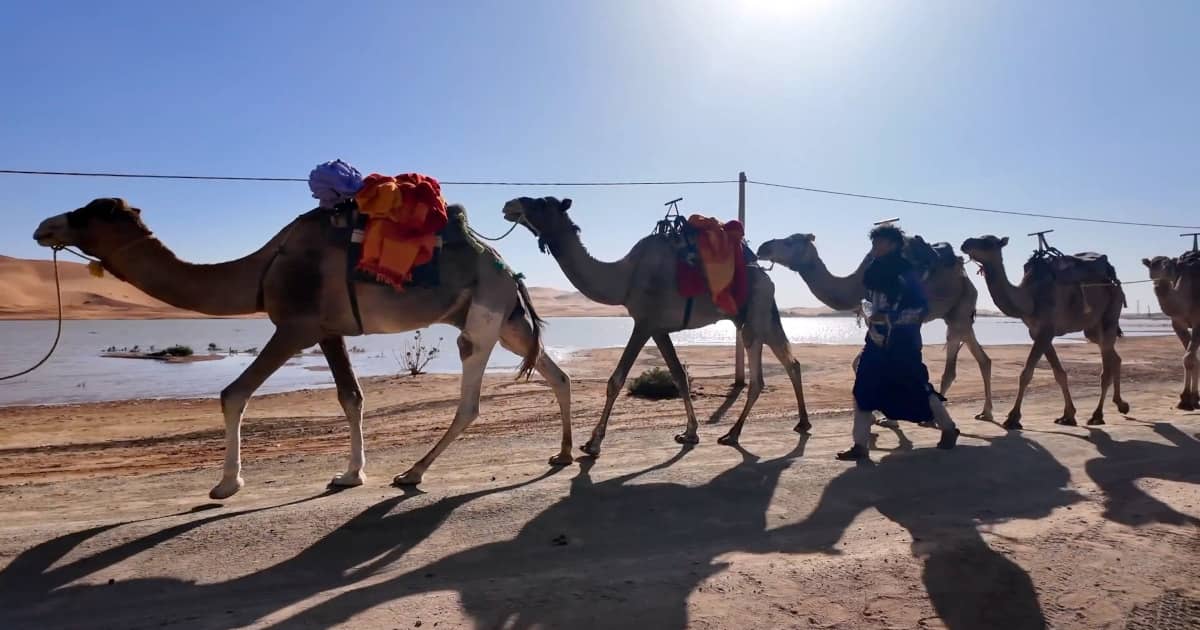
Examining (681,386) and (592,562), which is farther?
(681,386)

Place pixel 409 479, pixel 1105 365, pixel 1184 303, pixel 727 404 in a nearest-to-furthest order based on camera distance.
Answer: pixel 409 479 → pixel 1105 365 → pixel 1184 303 → pixel 727 404

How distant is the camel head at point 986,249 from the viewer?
33.0 ft

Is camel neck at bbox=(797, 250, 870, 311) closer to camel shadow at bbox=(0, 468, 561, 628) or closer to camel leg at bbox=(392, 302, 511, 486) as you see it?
camel leg at bbox=(392, 302, 511, 486)

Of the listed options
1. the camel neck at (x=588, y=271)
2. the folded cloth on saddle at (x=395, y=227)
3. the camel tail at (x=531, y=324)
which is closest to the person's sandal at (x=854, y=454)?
the camel neck at (x=588, y=271)

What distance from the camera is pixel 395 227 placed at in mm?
5715

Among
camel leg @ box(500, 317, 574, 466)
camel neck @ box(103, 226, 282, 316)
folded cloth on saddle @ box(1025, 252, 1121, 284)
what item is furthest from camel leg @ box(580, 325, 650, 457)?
folded cloth on saddle @ box(1025, 252, 1121, 284)

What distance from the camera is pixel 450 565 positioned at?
4.10 metres

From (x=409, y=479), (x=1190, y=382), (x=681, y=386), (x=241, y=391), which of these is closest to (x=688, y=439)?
(x=681, y=386)

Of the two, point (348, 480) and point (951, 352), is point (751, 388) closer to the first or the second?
point (951, 352)

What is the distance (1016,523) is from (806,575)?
2.02 m

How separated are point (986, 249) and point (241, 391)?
31.4 feet

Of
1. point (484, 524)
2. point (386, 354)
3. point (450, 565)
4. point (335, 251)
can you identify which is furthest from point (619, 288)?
point (386, 354)

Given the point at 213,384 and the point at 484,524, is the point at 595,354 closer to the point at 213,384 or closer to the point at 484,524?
the point at 213,384

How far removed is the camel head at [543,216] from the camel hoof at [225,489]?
368cm
